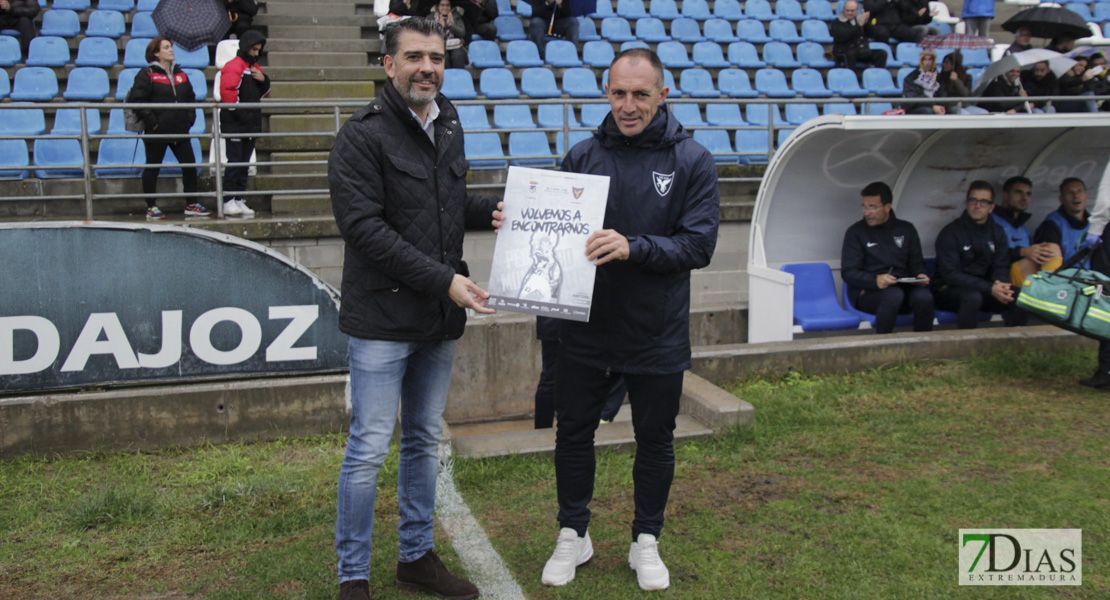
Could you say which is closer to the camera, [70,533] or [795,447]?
[70,533]

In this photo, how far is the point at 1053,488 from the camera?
15.6ft

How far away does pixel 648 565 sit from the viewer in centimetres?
377

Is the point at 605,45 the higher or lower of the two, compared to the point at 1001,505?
higher

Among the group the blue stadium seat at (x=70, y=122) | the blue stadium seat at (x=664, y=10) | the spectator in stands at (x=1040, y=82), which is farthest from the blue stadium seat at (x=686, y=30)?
the blue stadium seat at (x=70, y=122)

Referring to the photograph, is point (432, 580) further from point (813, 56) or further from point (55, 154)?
point (813, 56)

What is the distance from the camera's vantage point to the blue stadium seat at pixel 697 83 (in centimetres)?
1276

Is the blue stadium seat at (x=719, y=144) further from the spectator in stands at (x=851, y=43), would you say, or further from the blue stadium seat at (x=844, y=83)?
the spectator in stands at (x=851, y=43)

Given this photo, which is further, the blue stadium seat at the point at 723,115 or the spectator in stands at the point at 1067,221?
the blue stadium seat at the point at 723,115

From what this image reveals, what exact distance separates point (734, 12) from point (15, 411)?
12941 millimetres

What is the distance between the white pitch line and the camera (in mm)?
3824

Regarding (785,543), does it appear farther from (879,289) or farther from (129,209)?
(129,209)

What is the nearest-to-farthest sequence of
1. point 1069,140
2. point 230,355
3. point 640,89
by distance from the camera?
point 640,89 → point 230,355 → point 1069,140

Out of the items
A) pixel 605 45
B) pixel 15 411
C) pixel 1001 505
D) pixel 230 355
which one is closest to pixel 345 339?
pixel 230 355

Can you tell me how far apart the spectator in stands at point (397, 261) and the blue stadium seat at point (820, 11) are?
13.5 metres
